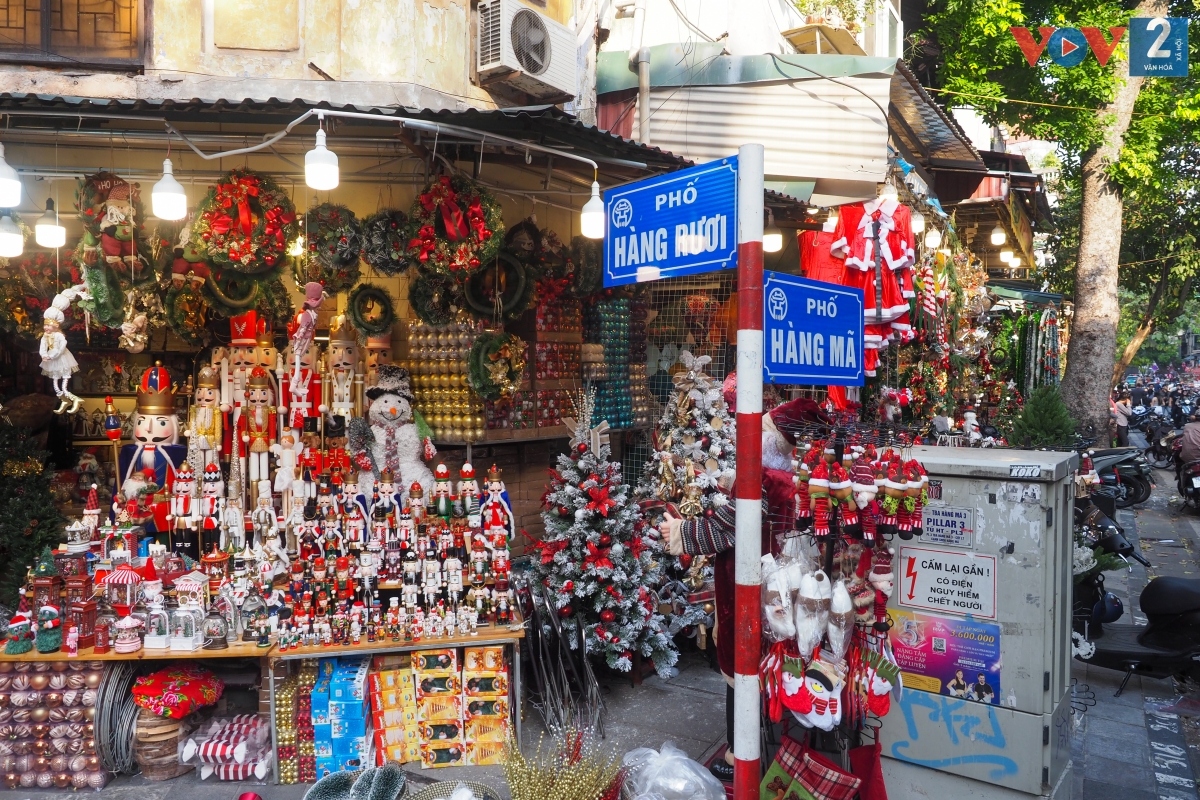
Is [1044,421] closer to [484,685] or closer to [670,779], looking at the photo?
[670,779]

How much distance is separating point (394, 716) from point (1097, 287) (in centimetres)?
1266

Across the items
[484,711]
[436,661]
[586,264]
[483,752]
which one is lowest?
[483,752]

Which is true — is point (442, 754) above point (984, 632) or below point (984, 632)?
below

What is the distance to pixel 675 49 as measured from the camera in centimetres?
916

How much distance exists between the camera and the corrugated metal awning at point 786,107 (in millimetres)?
8117

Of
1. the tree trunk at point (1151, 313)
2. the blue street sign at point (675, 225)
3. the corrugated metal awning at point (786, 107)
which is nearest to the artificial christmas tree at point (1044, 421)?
the corrugated metal awning at point (786, 107)

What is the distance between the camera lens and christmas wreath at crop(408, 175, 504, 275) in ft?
18.1

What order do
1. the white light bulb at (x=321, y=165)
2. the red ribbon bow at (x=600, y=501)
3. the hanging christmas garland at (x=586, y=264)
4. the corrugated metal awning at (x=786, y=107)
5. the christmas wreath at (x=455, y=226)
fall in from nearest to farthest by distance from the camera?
the white light bulb at (x=321, y=165)
the christmas wreath at (x=455, y=226)
the red ribbon bow at (x=600, y=501)
the hanging christmas garland at (x=586, y=264)
the corrugated metal awning at (x=786, y=107)

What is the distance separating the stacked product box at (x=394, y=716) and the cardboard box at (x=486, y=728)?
12.0 inches

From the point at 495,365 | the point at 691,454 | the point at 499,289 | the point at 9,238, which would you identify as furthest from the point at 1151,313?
the point at 9,238

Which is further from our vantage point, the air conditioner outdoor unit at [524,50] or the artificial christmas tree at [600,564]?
the air conditioner outdoor unit at [524,50]

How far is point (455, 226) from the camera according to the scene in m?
5.50

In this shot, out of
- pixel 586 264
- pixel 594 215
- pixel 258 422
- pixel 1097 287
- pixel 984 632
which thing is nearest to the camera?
pixel 984 632

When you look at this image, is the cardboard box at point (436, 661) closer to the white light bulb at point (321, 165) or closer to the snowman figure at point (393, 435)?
the snowman figure at point (393, 435)
